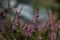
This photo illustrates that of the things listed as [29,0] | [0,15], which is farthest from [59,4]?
[0,15]

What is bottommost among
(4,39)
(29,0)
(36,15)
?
(29,0)

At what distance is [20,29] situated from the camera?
5.78 feet

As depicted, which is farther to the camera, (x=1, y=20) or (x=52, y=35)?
(x=1, y=20)

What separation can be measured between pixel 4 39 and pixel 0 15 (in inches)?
7.8

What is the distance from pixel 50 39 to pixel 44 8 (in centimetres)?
805

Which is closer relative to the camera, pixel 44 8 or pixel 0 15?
pixel 0 15

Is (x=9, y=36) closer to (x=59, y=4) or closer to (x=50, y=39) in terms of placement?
(x=50, y=39)

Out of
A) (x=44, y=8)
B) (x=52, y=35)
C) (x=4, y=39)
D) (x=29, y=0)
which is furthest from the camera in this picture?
(x=29, y=0)

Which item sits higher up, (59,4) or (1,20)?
(1,20)

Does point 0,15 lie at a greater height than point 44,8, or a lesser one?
greater

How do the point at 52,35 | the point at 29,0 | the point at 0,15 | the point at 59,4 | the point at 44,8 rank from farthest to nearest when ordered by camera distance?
the point at 29,0
the point at 44,8
the point at 59,4
the point at 0,15
the point at 52,35

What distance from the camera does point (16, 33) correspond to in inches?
70.0

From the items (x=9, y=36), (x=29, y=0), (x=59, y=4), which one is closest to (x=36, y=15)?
(x=9, y=36)

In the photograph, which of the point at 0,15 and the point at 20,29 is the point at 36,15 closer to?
the point at 20,29
